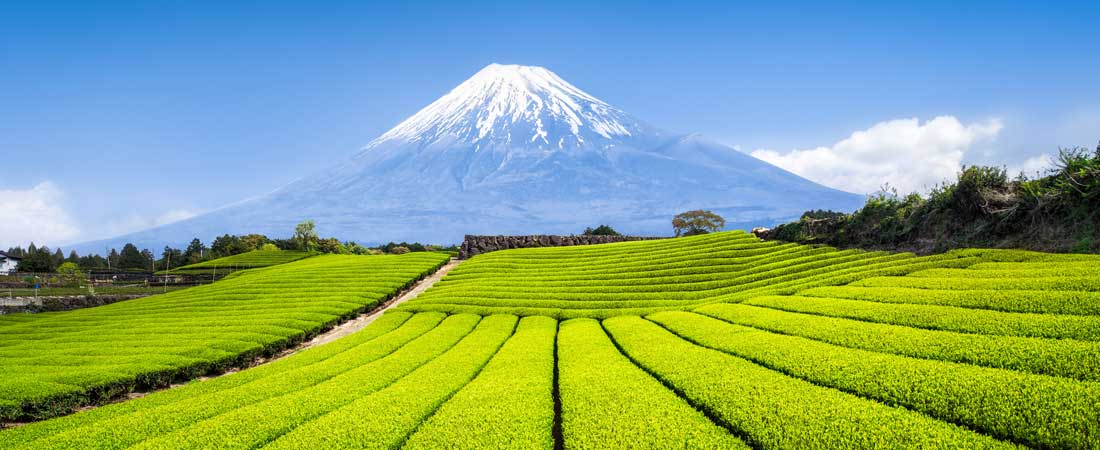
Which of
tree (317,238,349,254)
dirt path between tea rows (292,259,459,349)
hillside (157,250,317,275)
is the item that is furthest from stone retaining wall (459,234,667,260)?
tree (317,238,349,254)

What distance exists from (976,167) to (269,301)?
94.8 feet

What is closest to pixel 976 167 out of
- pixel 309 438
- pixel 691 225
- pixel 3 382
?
pixel 309 438

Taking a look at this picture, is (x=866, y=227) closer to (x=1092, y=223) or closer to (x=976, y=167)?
(x=976, y=167)

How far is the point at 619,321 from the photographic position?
16391 mm

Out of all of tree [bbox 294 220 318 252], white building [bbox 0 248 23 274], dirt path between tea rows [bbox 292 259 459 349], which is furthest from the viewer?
white building [bbox 0 248 23 274]

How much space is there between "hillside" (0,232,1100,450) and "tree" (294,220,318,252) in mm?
56857

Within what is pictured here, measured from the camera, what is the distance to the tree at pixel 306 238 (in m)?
66.5

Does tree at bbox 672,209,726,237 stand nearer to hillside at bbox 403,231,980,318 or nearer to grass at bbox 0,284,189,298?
hillside at bbox 403,231,980,318

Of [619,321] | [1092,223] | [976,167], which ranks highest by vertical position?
[976,167]

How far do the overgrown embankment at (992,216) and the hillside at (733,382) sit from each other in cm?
140

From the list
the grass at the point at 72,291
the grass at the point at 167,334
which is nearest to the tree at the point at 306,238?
the grass at the point at 72,291

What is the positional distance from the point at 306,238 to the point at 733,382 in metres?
72.9

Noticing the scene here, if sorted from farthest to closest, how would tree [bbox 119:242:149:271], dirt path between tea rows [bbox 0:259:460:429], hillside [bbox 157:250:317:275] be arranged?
tree [bbox 119:242:149:271] < hillside [bbox 157:250:317:275] < dirt path between tea rows [bbox 0:259:460:429]

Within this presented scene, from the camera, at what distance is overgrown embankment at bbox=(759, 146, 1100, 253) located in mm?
12664
